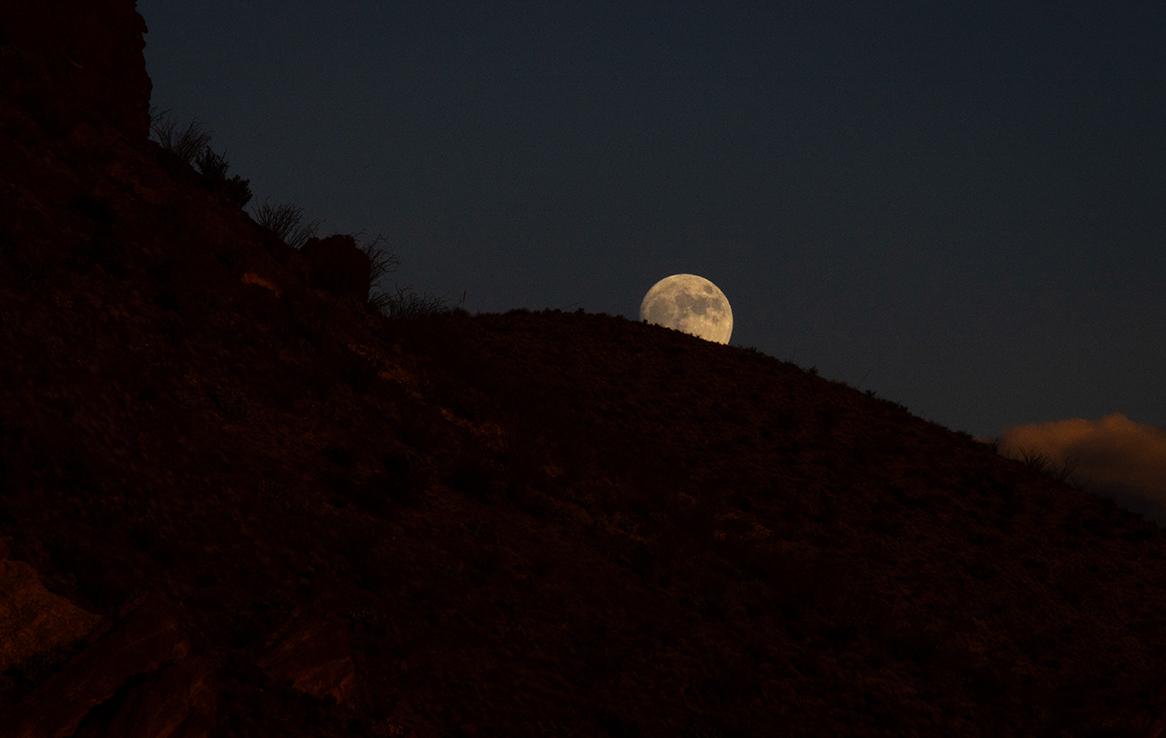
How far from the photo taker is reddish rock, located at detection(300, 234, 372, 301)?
18531 millimetres

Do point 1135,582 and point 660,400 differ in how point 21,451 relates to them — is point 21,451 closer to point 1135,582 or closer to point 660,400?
point 660,400

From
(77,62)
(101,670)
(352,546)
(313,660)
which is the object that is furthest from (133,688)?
(77,62)

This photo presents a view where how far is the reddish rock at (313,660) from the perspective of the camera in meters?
7.25

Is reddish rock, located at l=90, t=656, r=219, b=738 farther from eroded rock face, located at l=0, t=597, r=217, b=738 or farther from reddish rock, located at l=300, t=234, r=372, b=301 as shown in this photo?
reddish rock, located at l=300, t=234, r=372, b=301

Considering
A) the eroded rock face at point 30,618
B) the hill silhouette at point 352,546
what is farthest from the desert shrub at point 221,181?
the eroded rock face at point 30,618

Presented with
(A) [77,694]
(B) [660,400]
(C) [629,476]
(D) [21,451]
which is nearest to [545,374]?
(B) [660,400]

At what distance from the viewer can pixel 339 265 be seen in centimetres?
1895

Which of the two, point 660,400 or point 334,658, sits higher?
point 660,400

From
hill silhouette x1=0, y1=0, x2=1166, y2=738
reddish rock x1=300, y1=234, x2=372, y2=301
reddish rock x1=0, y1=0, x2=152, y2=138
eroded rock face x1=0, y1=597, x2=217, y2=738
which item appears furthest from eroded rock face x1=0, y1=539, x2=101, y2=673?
reddish rock x1=300, y1=234, x2=372, y2=301

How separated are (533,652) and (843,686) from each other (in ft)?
16.7

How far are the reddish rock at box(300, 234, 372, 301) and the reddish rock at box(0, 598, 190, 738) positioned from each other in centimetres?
1255

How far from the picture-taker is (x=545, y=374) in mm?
30734

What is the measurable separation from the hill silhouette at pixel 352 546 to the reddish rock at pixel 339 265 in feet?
0.24

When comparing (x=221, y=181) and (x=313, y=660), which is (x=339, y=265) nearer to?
(x=221, y=181)
